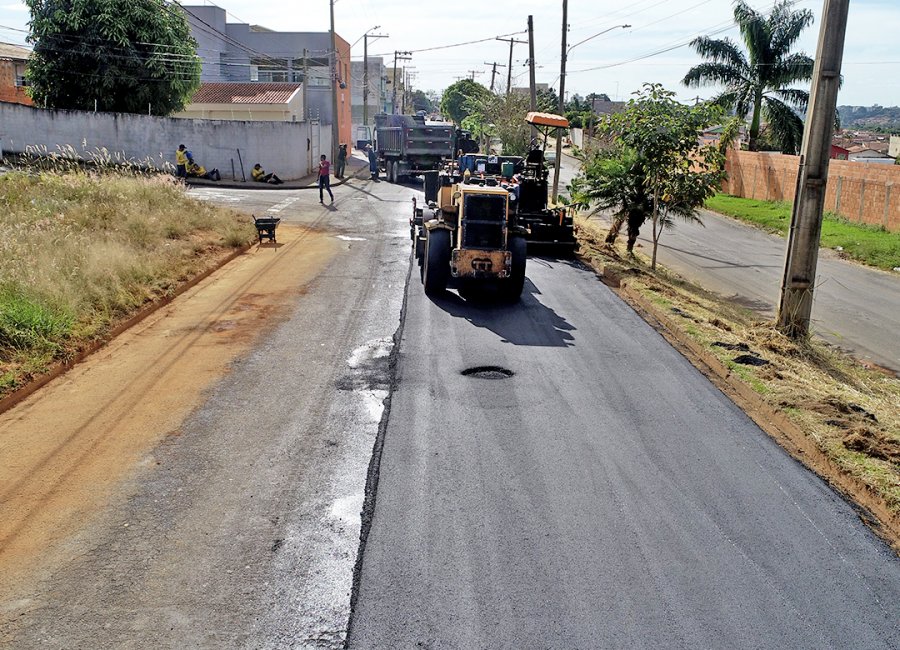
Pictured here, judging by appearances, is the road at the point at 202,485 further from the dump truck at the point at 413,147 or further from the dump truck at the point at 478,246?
the dump truck at the point at 413,147

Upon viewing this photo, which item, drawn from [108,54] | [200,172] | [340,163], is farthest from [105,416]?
[108,54]

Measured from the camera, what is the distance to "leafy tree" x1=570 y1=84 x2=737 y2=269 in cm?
1802

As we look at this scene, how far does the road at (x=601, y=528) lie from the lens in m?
5.54

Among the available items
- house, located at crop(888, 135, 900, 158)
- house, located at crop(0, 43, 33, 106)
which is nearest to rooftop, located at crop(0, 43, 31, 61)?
house, located at crop(0, 43, 33, 106)

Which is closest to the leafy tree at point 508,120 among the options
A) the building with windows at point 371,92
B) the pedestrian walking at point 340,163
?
the pedestrian walking at point 340,163

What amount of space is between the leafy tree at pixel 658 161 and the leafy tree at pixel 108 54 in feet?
85.4

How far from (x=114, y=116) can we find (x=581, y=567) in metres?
34.7

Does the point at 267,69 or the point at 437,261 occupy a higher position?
the point at 267,69

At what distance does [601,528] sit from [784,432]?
3.39m

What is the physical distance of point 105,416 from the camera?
8992 millimetres

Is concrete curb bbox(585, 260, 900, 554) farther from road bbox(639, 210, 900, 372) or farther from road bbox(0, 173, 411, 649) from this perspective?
road bbox(0, 173, 411, 649)

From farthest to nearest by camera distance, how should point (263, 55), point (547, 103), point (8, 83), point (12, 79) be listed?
point (263, 55) < point (12, 79) < point (8, 83) < point (547, 103)

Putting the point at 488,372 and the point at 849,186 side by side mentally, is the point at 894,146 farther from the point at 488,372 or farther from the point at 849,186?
the point at 488,372

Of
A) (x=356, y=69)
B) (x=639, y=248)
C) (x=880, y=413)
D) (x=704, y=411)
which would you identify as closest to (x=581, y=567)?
(x=704, y=411)
